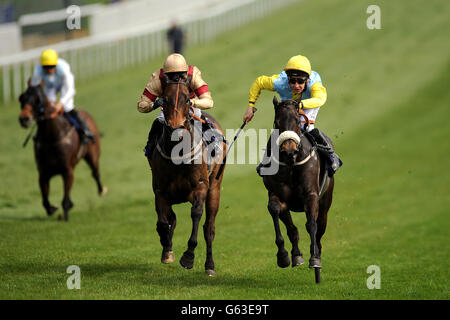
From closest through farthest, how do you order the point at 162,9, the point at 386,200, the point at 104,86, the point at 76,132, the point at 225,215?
the point at 76,132
the point at 225,215
the point at 386,200
the point at 104,86
the point at 162,9

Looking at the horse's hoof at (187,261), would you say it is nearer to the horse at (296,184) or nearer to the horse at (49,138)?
the horse at (296,184)

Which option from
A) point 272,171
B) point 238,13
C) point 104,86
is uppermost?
point 238,13

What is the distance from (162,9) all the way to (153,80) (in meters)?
25.3

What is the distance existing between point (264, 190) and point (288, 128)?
10275 mm

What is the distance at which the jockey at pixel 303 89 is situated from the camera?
888 centimetres

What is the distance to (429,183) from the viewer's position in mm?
18859

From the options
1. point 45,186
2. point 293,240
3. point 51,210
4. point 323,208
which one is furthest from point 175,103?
point 51,210

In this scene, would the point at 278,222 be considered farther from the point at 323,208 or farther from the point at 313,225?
the point at 323,208

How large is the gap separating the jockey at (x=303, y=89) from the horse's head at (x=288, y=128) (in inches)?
12.2

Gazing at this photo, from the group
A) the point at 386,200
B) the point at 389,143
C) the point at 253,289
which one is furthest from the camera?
the point at 389,143

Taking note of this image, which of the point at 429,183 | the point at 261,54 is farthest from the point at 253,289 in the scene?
the point at 261,54

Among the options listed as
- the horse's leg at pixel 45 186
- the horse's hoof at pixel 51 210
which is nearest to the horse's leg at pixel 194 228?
the horse's leg at pixel 45 186

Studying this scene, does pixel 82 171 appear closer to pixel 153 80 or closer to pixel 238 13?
pixel 153 80

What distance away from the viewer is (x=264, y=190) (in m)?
18.7
